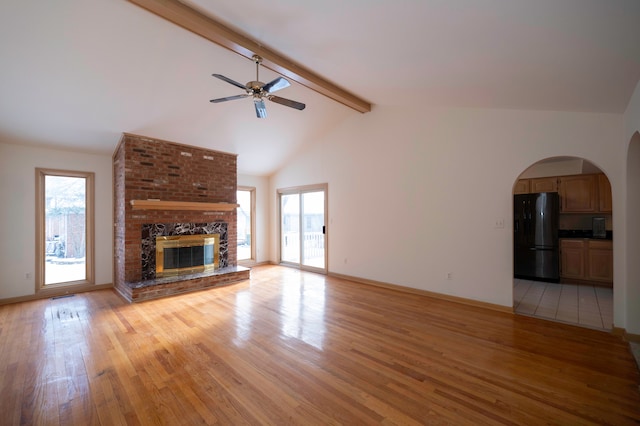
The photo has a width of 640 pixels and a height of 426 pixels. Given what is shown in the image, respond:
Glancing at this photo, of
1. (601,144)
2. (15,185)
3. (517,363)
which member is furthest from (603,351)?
(15,185)

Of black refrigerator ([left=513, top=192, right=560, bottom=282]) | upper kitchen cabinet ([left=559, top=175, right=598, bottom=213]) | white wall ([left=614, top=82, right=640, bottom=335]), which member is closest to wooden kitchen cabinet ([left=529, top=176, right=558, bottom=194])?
upper kitchen cabinet ([left=559, top=175, right=598, bottom=213])

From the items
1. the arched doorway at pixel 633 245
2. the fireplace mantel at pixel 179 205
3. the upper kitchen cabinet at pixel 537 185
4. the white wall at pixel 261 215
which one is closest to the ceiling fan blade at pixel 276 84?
the fireplace mantel at pixel 179 205

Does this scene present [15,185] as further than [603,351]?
Yes

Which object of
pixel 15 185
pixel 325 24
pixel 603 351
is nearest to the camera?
pixel 325 24

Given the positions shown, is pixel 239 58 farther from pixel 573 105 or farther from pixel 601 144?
pixel 601 144

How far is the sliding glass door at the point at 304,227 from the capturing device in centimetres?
638

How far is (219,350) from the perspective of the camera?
2742 millimetres

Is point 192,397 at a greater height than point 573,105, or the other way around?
point 573,105

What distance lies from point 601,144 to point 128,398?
212 inches

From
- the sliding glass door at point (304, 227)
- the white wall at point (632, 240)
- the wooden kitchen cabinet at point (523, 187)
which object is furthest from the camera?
the sliding glass door at point (304, 227)

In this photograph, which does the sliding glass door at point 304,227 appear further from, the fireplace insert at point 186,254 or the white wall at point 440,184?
the fireplace insert at point 186,254

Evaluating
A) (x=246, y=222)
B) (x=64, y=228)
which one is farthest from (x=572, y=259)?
(x=64, y=228)

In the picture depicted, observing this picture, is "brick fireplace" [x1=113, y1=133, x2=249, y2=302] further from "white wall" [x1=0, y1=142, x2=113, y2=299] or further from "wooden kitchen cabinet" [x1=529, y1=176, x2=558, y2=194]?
"wooden kitchen cabinet" [x1=529, y1=176, x2=558, y2=194]

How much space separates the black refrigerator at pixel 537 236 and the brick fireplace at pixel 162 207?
5914 mm
